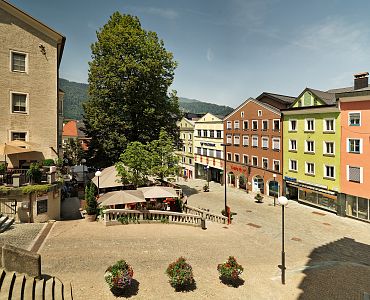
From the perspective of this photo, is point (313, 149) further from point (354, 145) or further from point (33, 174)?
point (33, 174)

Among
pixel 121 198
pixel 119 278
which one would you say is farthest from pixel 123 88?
pixel 119 278

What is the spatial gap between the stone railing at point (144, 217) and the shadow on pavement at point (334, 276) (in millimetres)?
9079

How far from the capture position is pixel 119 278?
31.1ft

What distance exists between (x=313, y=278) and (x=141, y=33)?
29.7m

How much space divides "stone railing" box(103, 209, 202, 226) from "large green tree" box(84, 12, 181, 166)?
40.2 feet

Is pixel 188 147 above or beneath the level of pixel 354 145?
above

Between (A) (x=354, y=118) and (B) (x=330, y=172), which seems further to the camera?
(B) (x=330, y=172)

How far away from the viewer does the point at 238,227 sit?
78.1ft

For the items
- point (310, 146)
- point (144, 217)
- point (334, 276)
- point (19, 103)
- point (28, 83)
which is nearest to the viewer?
point (334, 276)

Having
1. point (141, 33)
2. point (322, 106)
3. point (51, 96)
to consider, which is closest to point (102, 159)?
point (51, 96)

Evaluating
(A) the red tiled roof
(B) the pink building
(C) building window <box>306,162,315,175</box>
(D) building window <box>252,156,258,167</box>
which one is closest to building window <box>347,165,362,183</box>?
(B) the pink building

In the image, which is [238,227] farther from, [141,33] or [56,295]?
[141,33]

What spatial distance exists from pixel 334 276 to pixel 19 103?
2605cm

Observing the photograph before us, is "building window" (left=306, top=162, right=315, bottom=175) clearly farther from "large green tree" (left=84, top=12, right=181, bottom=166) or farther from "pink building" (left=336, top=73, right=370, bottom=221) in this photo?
"large green tree" (left=84, top=12, right=181, bottom=166)
